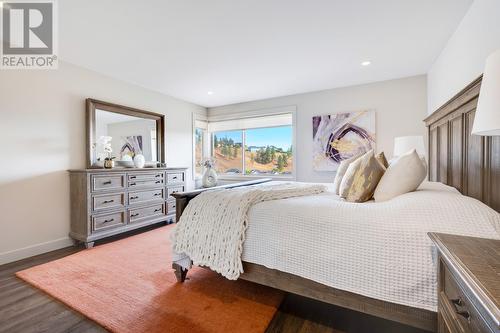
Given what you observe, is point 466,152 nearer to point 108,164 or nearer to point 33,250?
point 108,164

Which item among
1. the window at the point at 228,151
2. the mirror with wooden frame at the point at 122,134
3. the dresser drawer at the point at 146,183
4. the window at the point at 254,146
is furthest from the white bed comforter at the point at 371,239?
the window at the point at 228,151

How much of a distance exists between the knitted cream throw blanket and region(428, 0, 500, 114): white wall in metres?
1.68

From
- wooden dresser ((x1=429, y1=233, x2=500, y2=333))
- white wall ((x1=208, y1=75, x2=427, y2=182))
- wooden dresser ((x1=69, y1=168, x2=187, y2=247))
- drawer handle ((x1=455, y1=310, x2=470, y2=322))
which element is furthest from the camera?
white wall ((x1=208, y1=75, x2=427, y2=182))

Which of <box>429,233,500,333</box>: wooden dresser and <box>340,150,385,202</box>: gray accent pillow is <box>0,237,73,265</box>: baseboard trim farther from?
<box>429,233,500,333</box>: wooden dresser

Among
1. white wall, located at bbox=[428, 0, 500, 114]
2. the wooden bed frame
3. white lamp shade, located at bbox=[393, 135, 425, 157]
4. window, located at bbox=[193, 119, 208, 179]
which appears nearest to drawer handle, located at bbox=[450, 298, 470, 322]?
the wooden bed frame

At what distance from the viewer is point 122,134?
3.59m

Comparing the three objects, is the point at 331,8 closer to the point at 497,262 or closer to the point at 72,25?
the point at 497,262

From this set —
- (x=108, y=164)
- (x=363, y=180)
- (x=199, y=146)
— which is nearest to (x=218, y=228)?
(x=363, y=180)

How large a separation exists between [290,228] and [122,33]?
2472 millimetres

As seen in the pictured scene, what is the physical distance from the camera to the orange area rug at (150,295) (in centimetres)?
149

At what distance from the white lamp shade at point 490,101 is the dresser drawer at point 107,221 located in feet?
11.7

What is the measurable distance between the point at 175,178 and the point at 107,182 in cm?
117

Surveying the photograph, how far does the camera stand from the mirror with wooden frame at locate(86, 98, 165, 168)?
320cm

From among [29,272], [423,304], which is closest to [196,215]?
[423,304]
